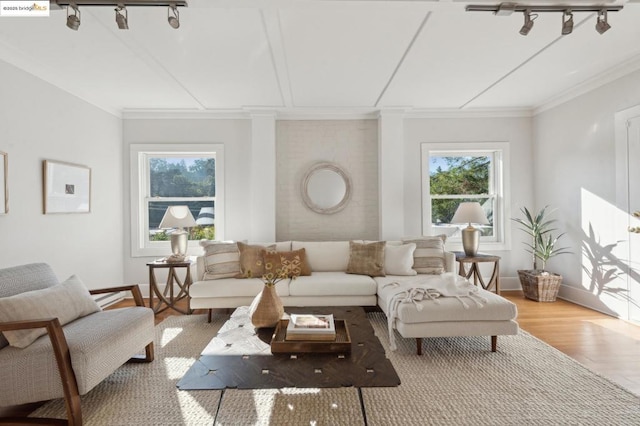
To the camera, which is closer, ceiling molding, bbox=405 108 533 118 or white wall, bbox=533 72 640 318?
white wall, bbox=533 72 640 318

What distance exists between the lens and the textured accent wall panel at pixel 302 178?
189 inches

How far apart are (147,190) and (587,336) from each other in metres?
5.54

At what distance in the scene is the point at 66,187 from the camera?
360 cm

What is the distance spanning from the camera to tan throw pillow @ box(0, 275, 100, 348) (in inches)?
75.6

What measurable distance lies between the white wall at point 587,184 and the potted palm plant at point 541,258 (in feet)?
0.51

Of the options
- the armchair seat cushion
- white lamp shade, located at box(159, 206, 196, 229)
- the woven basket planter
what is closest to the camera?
the armchair seat cushion

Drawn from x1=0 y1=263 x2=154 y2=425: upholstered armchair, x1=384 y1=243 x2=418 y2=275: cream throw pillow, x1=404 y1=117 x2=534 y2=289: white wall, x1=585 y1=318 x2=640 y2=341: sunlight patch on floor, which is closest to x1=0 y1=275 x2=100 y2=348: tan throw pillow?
x1=0 y1=263 x2=154 y2=425: upholstered armchair

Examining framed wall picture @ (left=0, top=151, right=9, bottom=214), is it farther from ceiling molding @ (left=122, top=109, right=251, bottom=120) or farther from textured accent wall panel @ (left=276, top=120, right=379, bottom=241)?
textured accent wall panel @ (left=276, top=120, right=379, bottom=241)

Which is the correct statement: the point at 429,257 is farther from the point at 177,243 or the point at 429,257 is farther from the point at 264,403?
the point at 177,243

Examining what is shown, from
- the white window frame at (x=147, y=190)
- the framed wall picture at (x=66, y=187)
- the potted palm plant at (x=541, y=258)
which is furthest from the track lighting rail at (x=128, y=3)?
the potted palm plant at (x=541, y=258)

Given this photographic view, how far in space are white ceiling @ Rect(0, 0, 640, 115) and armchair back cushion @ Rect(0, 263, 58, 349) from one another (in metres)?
1.84

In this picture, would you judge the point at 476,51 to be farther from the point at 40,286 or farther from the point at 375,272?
the point at 40,286

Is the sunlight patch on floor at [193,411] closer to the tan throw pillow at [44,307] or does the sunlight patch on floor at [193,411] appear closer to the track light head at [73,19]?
the tan throw pillow at [44,307]

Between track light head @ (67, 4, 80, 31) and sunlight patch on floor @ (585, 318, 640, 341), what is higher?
track light head @ (67, 4, 80, 31)
